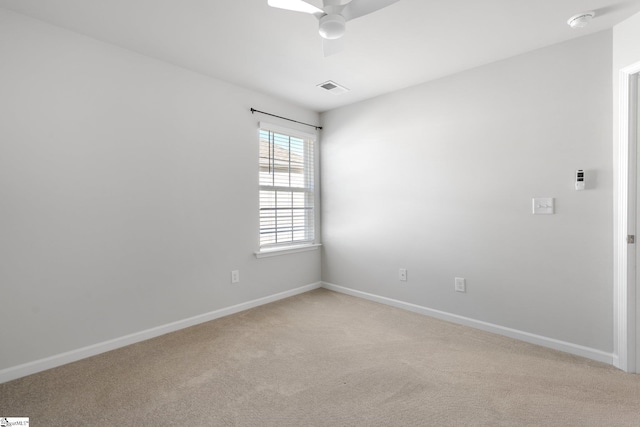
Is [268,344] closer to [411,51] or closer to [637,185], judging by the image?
[411,51]

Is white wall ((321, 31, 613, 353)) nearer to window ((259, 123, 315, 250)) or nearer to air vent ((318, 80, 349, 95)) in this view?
air vent ((318, 80, 349, 95))

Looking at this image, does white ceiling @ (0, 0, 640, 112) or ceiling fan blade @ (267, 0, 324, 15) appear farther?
white ceiling @ (0, 0, 640, 112)

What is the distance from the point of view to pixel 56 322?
7.25ft

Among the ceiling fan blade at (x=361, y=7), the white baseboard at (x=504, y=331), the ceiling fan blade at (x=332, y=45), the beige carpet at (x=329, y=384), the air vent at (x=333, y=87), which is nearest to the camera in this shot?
the ceiling fan blade at (x=361, y=7)

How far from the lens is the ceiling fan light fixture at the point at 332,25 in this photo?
1.60 m

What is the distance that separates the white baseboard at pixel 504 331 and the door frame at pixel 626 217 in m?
0.13

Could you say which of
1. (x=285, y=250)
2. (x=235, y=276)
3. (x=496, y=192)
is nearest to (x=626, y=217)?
(x=496, y=192)

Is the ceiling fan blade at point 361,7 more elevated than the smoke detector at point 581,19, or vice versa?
the smoke detector at point 581,19

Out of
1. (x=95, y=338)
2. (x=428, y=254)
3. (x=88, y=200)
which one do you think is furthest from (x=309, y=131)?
(x=95, y=338)

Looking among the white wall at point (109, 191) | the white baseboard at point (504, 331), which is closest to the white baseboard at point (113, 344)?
the white wall at point (109, 191)

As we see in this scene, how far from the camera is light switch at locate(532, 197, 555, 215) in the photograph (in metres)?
2.46

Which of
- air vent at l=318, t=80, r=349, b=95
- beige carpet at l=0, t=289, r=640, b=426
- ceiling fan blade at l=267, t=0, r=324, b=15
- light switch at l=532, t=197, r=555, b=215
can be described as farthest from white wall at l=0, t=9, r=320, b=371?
light switch at l=532, t=197, r=555, b=215

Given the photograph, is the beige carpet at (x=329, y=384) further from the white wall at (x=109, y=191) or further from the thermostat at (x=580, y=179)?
the thermostat at (x=580, y=179)

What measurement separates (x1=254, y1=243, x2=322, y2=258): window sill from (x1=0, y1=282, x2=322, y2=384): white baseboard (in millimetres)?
514
